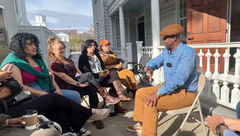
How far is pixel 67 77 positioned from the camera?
2229 mm

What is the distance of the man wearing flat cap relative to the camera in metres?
1.50

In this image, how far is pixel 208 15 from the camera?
11.8ft

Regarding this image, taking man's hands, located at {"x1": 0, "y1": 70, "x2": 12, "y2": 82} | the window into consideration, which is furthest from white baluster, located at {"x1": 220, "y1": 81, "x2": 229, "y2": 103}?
the window

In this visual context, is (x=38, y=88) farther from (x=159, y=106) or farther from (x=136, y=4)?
(x=136, y=4)

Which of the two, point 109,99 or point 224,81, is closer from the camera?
point 224,81

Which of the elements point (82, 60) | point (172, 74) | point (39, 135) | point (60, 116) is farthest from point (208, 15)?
point (39, 135)

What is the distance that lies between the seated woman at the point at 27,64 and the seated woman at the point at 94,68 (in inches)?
28.6

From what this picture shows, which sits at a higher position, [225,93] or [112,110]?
[225,93]

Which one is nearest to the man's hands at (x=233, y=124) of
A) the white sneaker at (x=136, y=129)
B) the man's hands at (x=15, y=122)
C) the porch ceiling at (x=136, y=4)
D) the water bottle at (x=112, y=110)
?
the white sneaker at (x=136, y=129)

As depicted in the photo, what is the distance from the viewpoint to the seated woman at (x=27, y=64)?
1.62 metres

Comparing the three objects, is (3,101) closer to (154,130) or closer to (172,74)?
(154,130)

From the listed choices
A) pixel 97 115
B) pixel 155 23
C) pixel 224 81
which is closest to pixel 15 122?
pixel 97 115

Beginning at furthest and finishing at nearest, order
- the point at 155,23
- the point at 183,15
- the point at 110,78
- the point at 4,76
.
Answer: the point at 183,15 → the point at 155,23 → the point at 110,78 → the point at 4,76

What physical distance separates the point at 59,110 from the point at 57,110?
0.07 ft
